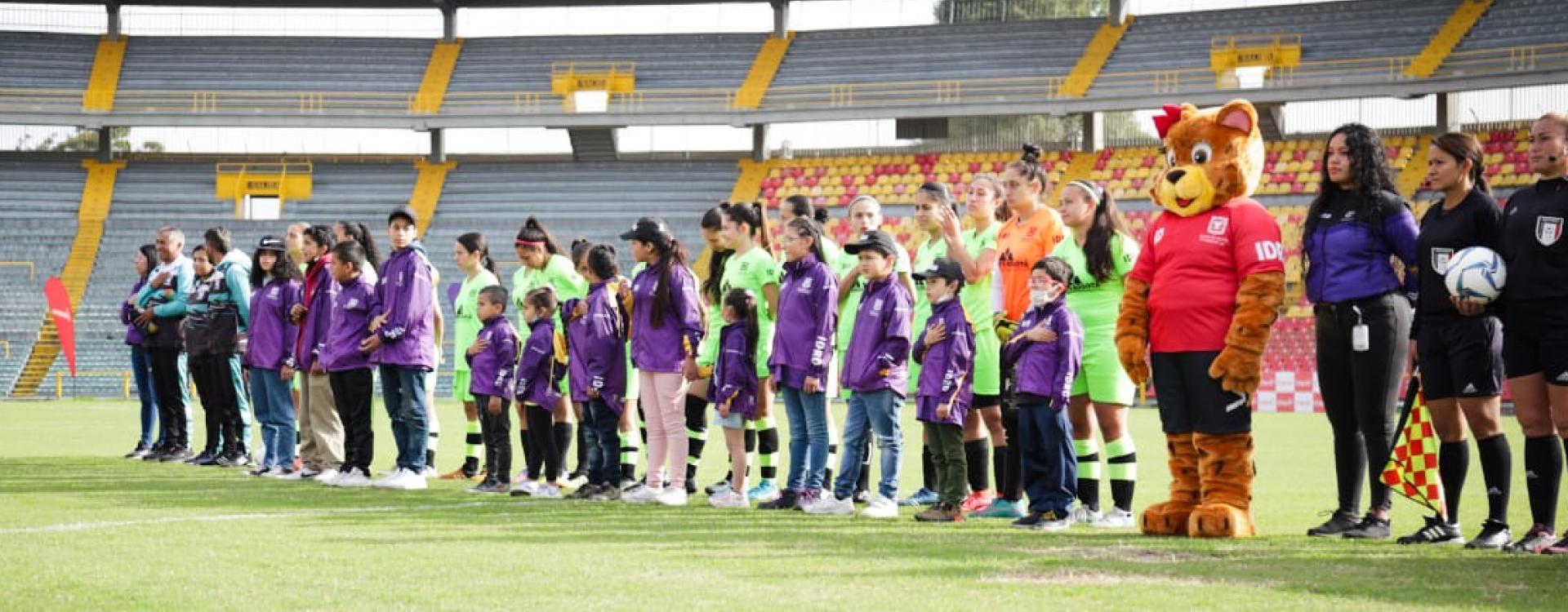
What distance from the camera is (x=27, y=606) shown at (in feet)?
19.5

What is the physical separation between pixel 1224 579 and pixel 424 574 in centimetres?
316

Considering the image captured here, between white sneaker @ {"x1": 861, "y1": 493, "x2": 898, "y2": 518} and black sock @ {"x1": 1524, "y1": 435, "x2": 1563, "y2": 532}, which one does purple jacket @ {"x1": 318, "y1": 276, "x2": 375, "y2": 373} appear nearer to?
white sneaker @ {"x1": 861, "y1": 493, "x2": 898, "y2": 518}

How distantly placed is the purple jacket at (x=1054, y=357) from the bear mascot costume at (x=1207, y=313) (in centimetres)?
64

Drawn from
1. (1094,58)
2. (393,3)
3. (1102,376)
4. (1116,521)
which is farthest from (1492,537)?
(393,3)

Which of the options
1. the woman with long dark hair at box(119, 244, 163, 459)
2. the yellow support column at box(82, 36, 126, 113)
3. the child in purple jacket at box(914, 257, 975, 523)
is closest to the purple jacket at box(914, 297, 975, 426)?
the child in purple jacket at box(914, 257, 975, 523)

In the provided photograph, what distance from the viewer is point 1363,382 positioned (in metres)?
8.29

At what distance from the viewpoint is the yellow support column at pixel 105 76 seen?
41.1 m

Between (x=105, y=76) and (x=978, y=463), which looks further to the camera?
(x=105, y=76)

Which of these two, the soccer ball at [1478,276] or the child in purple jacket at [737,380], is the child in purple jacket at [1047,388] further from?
the soccer ball at [1478,276]

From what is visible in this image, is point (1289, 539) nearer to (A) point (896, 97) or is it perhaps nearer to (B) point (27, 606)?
(B) point (27, 606)

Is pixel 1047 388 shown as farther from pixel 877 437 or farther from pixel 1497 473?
pixel 1497 473

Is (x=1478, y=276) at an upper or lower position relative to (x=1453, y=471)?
upper

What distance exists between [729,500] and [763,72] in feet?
108

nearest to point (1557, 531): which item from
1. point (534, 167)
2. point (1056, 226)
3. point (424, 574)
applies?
point (1056, 226)
